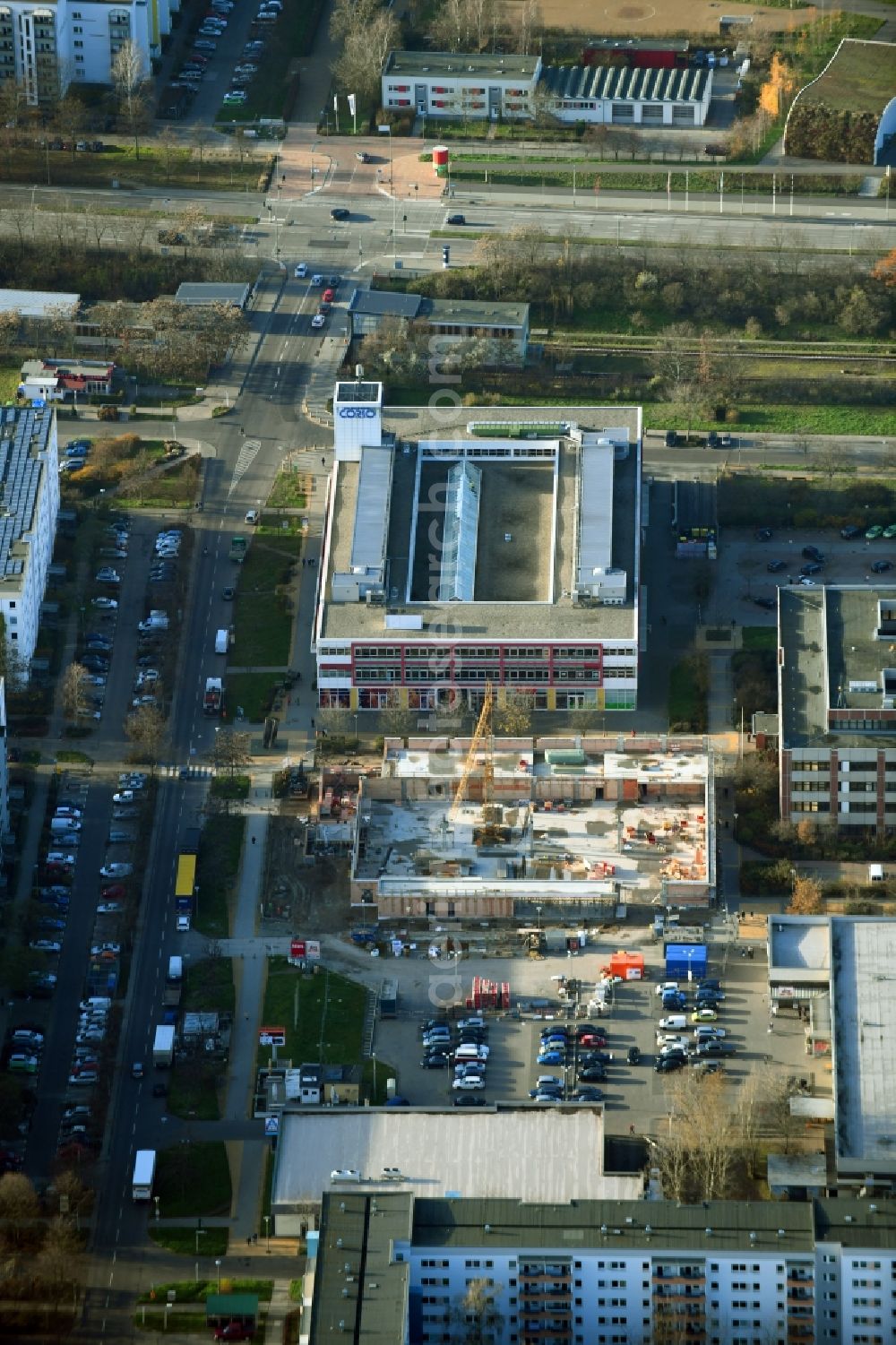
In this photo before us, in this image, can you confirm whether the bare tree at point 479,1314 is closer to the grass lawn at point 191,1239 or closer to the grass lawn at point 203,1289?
the grass lawn at point 203,1289

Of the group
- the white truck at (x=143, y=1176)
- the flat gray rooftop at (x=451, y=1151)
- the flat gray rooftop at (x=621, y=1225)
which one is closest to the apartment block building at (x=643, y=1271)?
the flat gray rooftop at (x=621, y=1225)

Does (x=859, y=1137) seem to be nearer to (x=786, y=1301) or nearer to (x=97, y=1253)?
(x=786, y=1301)

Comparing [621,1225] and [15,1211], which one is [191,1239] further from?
[621,1225]

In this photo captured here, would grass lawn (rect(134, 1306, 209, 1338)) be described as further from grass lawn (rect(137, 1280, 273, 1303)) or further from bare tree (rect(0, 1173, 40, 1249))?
bare tree (rect(0, 1173, 40, 1249))

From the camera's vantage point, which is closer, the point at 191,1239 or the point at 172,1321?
the point at 172,1321

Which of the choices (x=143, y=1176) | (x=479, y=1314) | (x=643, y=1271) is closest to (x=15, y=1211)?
(x=143, y=1176)

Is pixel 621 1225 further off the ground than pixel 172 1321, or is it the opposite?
pixel 621 1225

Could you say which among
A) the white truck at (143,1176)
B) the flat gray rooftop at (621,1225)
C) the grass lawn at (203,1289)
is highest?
the white truck at (143,1176)
